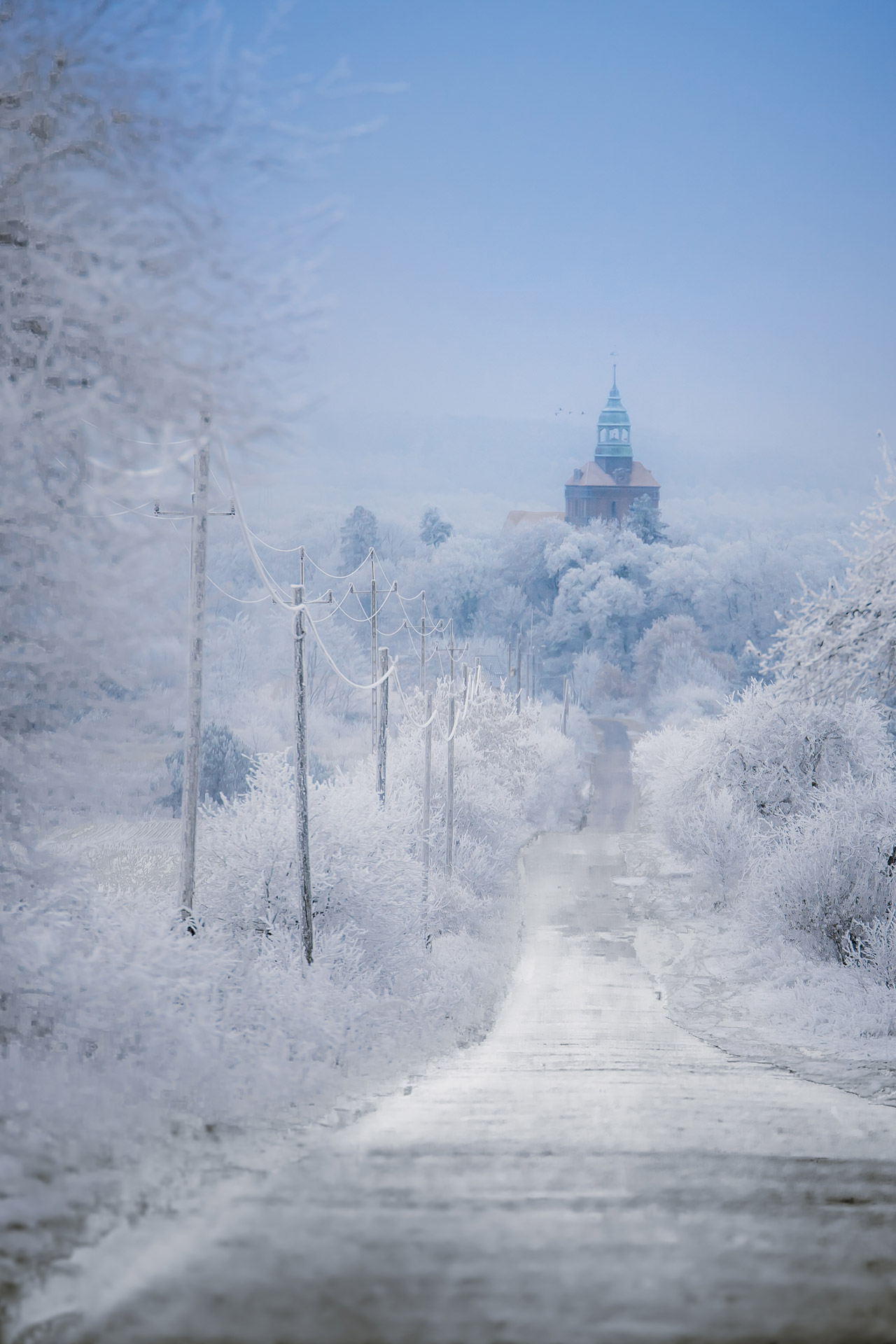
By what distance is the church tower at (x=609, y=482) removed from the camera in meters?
131

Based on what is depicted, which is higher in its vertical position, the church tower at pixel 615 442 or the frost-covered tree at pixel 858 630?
the church tower at pixel 615 442

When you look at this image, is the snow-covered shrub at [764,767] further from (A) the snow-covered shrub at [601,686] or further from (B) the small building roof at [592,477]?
(B) the small building roof at [592,477]

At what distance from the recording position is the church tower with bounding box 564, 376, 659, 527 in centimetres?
13125

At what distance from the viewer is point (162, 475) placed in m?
7.09

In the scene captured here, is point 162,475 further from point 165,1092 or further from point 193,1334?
point 193,1334

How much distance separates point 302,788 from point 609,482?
123618 mm

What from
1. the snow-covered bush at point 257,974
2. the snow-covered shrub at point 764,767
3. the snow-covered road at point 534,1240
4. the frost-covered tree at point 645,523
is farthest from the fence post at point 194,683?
the frost-covered tree at point 645,523

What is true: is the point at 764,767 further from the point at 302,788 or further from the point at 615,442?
the point at 615,442

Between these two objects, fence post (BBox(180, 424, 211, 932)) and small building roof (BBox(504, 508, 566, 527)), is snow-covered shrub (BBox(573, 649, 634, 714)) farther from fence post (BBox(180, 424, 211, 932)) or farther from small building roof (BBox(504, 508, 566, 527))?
fence post (BBox(180, 424, 211, 932))

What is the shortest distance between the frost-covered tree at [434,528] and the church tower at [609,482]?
1946 centimetres

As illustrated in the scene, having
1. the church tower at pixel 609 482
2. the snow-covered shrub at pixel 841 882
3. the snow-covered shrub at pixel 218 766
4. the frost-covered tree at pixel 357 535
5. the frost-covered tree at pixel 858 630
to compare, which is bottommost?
the snow-covered shrub at pixel 218 766

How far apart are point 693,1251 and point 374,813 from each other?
50.4 feet

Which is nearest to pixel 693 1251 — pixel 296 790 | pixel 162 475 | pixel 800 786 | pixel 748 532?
pixel 162 475

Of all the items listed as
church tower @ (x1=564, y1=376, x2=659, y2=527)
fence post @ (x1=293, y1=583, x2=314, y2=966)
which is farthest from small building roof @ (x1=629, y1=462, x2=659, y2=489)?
fence post @ (x1=293, y1=583, x2=314, y2=966)
